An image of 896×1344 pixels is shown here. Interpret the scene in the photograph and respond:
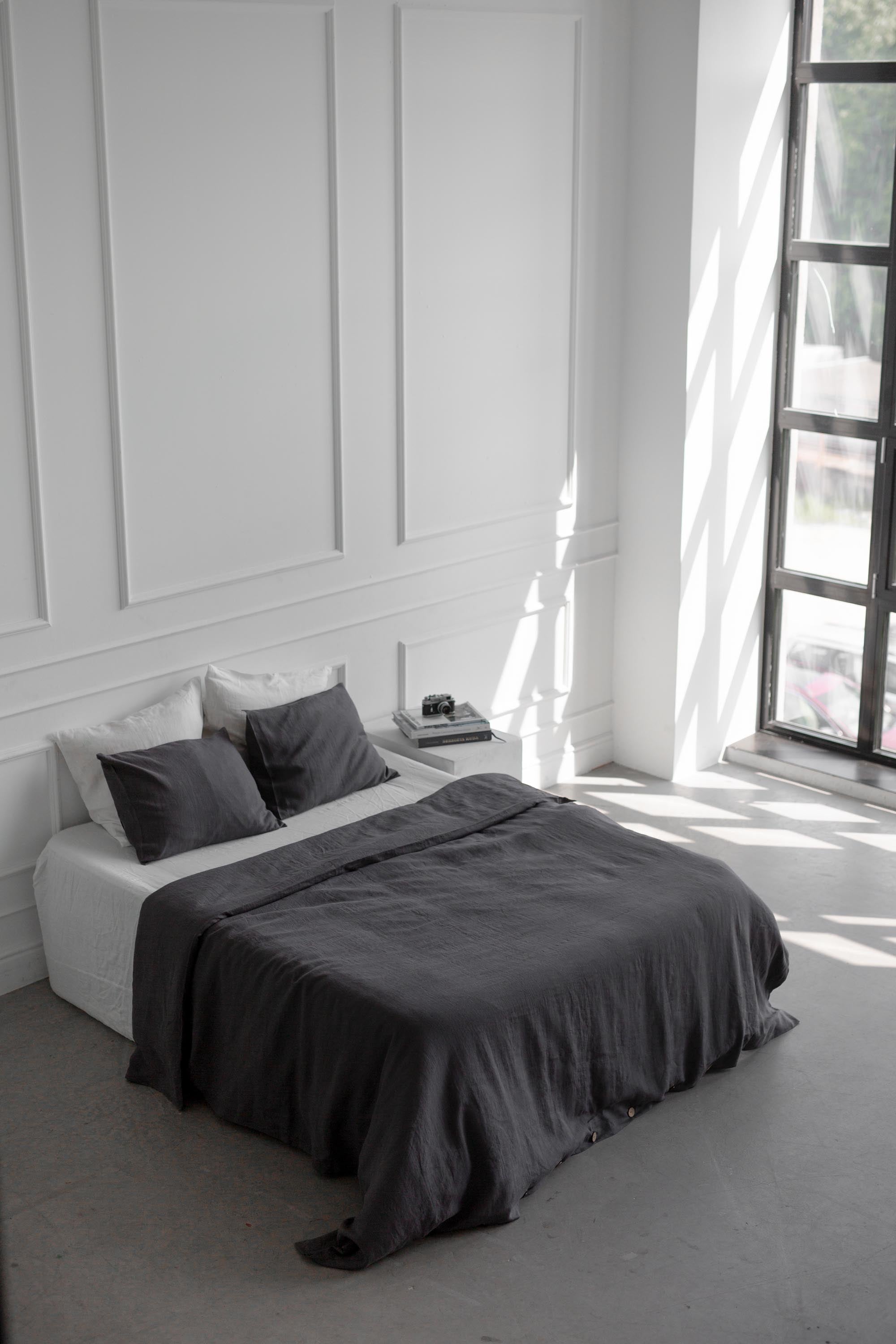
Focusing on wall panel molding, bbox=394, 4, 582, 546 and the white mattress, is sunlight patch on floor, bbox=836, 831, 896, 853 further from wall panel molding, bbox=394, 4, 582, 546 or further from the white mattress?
the white mattress

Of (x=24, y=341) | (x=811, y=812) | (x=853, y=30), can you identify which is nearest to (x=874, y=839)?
(x=811, y=812)

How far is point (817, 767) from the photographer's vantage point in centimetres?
570

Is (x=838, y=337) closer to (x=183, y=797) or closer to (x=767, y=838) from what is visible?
(x=767, y=838)

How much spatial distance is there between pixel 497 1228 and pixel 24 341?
2.57 meters

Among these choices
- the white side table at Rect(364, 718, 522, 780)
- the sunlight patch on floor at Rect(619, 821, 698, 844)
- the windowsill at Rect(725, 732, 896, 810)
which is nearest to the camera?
the white side table at Rect(364, 718, 522, 780)

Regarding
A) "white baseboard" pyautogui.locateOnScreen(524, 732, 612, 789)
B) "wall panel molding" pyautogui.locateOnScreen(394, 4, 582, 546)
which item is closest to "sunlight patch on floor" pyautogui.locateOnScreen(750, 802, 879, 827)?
"white baseboard" pyautogui.locateOnScreen(524, 732, 612, 789)

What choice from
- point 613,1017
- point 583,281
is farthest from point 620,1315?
point 583,281

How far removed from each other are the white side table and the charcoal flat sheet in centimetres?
60

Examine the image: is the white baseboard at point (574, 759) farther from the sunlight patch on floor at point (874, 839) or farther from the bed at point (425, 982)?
the bed at point (425, 982)

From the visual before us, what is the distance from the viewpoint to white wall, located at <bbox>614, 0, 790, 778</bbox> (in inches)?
203

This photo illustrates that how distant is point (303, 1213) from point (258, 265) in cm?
274

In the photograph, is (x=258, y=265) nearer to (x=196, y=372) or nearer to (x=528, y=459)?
(x=196, y=372)

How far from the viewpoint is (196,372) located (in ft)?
13.6

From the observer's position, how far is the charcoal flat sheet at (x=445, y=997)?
3049 mm
